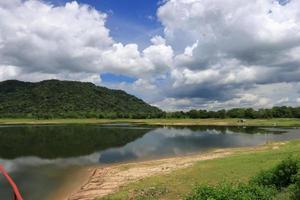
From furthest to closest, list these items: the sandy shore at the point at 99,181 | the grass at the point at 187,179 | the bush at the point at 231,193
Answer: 1. the sandy shore at the point at 99,181
2. the grass at the point at 187,179
3. the bush at the point at 231,193

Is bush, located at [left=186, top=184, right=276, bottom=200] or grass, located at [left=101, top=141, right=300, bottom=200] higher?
bush, located at [left=186, top=184, right=276, bottom=200]

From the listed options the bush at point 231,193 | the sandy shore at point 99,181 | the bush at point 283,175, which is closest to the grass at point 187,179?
the bush at point 283,175

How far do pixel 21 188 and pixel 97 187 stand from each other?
7733 mm

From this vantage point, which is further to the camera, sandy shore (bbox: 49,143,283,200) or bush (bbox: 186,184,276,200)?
sandy shore (bbox: 49,143,283,200)

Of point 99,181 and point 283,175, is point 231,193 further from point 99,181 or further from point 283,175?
point 99,181

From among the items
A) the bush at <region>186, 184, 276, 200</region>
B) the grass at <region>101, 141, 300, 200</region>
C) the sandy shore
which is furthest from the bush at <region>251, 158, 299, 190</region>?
the sandy shore

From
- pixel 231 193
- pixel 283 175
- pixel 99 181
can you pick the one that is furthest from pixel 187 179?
pixel 231 193

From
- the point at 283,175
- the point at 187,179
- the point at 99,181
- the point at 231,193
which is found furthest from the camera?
the point at 99,181

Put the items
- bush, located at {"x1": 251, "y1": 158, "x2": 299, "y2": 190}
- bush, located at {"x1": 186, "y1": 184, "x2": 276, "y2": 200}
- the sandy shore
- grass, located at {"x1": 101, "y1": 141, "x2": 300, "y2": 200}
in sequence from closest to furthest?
1. bush, located at {"x1": 186, "y1": 184, "x2": 276, "y2": 200}
2. bush, located at {"x1": 251, "y1": 158, "x2": 299, "y2": 190}
3. grass, located at {"x1": 101, "y1": 141, "x2": 300, "y2": 200}
4. the sandy shore

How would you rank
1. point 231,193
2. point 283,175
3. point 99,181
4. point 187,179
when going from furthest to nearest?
1. point 99,181
2. point 187,179
3. point 283,175
4. point 231,193

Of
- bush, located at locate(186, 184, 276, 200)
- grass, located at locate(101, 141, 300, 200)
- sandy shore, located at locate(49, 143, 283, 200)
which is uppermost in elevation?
bush, located at locate(186, 184, 276, 200)

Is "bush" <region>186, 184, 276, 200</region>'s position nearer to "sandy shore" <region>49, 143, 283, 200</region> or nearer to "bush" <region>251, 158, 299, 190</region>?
"bush" <region>251, 158, 299, 190</region>

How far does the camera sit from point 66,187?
32.2 m

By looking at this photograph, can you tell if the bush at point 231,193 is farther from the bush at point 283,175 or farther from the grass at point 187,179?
the grass at point 187,179
